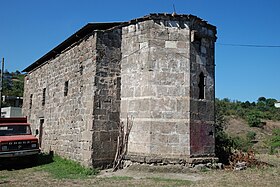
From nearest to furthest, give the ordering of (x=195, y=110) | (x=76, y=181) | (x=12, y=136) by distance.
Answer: (x=76, y=181)
(x=195, y=110)
(x=12, y=136)

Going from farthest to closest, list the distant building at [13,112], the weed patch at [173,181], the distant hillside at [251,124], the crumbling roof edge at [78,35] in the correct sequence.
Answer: the distant hillside at [251,124]
the distant building at [13,112]
the crumbling roof edge at [78,35]
the weed patch at [173,181]

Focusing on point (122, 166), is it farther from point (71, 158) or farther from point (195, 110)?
point (195, 110)

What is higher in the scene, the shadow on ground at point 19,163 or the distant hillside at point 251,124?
the distant hillside at point 251,124

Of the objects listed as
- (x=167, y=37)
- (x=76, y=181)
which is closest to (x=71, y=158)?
(x=76, y=181)

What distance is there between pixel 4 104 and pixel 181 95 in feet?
115

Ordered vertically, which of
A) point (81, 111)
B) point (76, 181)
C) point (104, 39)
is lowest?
point (76, 181)

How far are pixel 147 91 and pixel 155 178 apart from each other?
3.17 m

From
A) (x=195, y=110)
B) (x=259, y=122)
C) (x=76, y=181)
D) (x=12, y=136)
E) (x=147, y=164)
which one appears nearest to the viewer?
(x=76, y=181)

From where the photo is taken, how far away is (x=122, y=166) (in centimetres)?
1034

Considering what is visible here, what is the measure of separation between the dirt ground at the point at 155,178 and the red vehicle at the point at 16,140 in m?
0.70

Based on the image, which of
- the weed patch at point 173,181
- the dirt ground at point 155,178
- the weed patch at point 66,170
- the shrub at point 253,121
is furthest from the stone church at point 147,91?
the shrub at point 253,121

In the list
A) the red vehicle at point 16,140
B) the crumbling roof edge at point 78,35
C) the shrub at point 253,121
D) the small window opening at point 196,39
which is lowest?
the red vehicle at point 16,140

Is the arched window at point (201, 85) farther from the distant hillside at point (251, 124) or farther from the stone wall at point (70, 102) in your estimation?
the distant hillside at point (251, 124)

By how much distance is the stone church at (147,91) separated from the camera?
10.1 meters
